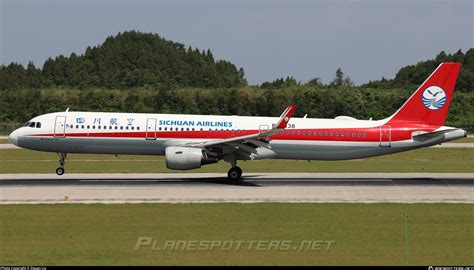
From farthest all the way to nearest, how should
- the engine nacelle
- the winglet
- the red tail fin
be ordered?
the red tail fin, the engine nacelle, the winglet

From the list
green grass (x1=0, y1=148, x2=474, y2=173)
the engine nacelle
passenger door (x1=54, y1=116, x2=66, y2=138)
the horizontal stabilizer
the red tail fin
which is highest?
the red tail fin

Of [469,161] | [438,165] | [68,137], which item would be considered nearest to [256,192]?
[68,137]

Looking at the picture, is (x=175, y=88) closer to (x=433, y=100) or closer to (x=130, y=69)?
(x=130, y=69)

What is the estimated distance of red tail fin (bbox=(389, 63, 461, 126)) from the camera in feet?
138

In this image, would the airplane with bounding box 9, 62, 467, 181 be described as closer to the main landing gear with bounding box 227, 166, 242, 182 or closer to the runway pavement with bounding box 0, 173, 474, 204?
the main landing gear with bounding box 227, 166, 242, 182

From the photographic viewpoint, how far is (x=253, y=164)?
52625mm

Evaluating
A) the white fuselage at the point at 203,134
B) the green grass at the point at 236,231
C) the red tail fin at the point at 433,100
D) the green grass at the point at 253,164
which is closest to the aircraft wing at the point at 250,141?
the white fuselage at the point at 203,134

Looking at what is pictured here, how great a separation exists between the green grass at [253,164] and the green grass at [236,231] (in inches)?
708

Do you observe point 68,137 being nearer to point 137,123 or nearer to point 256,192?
point 137,123

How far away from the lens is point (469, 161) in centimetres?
5547

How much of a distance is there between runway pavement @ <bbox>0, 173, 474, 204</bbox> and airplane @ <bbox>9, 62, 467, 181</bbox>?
164 cm

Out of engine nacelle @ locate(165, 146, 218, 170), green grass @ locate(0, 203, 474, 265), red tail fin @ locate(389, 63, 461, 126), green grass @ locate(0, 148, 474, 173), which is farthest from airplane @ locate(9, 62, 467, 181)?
green grass @ locate(0, 203, 474, 265)

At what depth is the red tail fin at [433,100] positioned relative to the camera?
42.1 metres

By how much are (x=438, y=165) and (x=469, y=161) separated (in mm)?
5022
